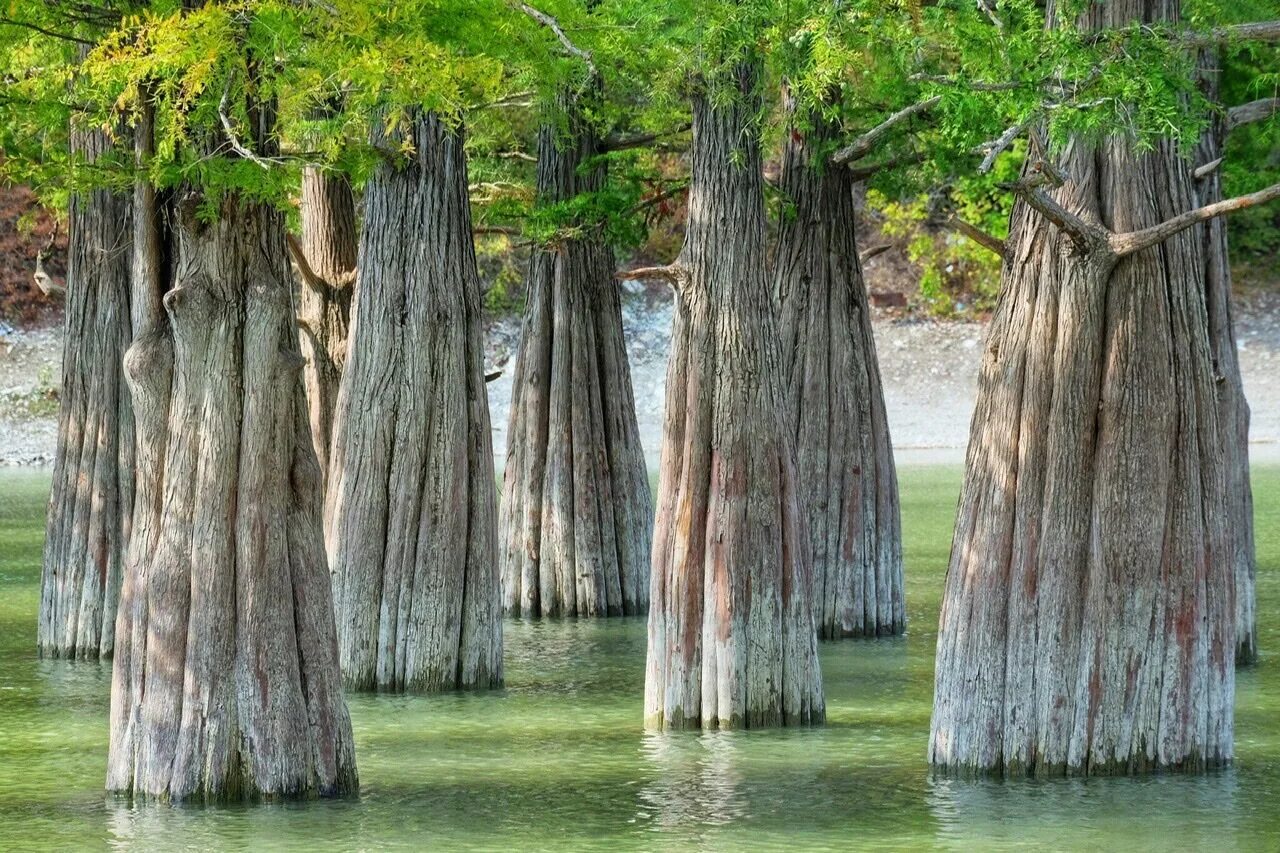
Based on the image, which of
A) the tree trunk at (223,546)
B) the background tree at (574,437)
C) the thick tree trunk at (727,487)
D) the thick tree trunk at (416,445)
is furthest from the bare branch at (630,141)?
the tree trunk at (223,546)

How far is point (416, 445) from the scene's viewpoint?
14.9 m

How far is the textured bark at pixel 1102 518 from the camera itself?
11320 mm

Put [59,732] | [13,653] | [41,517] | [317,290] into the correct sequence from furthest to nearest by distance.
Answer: [41,517] → [317,290] → [13,653] → [59,732]

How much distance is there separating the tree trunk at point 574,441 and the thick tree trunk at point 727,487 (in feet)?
21.9

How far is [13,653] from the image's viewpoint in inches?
695

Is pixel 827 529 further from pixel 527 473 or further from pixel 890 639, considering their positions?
pixel 527 473

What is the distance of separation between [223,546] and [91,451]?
686cm

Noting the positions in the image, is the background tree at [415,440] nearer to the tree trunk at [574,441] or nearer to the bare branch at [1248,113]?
the tree trunk at [574,441]

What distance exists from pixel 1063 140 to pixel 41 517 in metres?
24.1

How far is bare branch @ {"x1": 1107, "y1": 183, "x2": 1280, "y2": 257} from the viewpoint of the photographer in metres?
10.4

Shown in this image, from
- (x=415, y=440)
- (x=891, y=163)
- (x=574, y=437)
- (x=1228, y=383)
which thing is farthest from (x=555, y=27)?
(x=574, y=437)

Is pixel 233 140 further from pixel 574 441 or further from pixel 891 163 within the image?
pixel 891 163

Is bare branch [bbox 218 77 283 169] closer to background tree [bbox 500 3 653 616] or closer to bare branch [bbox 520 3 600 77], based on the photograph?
bare branch [bbox 520 3 600 77]

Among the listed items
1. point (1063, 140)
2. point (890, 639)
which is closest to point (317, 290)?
point (890, 639)
